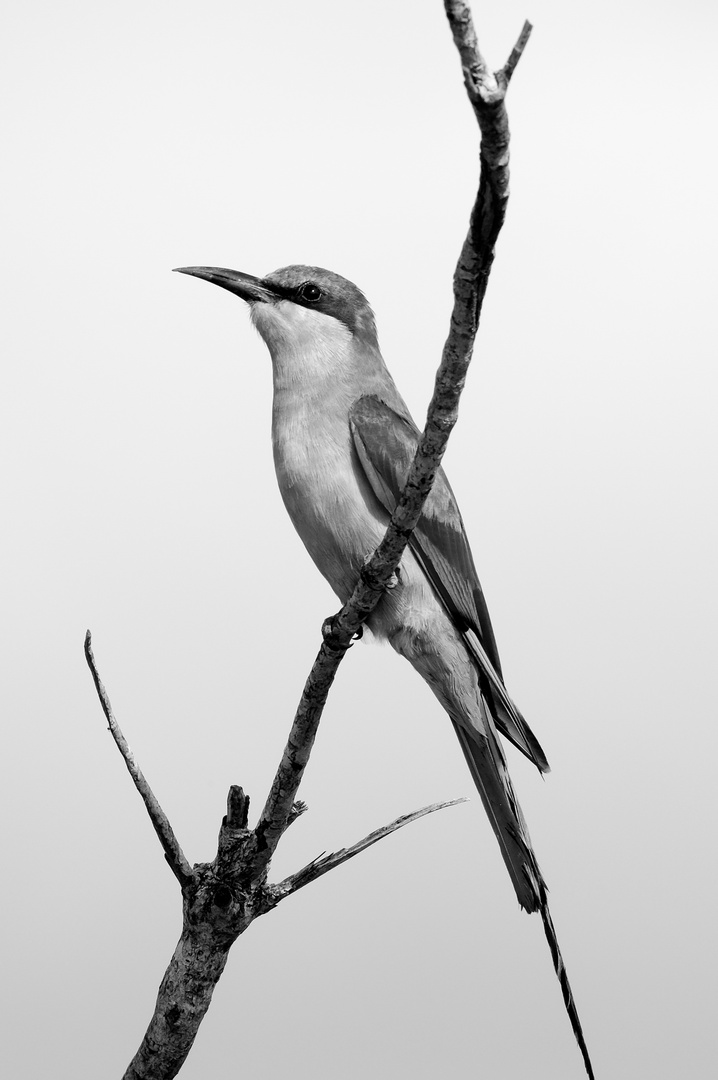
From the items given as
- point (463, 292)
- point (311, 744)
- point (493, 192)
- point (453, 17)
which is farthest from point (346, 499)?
point (453, 17)

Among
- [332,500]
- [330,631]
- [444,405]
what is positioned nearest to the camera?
[444,405]

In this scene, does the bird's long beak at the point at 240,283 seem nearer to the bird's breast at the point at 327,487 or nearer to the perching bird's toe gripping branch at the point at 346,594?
the perching bird's toe gripping branch at the point at 346,594

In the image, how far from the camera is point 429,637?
6.93ft

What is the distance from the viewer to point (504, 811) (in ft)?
7.07

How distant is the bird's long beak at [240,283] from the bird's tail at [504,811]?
3.36 ft

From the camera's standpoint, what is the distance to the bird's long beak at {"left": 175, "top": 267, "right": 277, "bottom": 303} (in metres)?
2.31

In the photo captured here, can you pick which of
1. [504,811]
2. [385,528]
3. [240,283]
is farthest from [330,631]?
[240,283]

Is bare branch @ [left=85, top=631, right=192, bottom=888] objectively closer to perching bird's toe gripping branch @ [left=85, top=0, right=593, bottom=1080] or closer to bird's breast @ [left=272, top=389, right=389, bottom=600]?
perching bird's toe gripping branch @ [left=85, top=0, right=593, bottom=1080]

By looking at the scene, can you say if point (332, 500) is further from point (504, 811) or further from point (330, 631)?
point (504, 811)

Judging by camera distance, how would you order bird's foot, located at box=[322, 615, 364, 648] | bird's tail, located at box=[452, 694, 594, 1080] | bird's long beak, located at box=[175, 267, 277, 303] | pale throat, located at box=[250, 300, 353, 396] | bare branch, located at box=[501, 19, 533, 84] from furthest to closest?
bird's long beak, located at box=[175, 267, 277, 303] < pale throat, located at box=[250, 300, 353, 396] < bird's tail, located at box=[452, 694, 594, 1080] < bird's foot, located at box=[322, 615, 364, 648] < bare branch, located at box=[501, 19, 533, 84]

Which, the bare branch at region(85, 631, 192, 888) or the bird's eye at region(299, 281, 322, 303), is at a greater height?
the bird's eye at region(299, 281, 322, 303)

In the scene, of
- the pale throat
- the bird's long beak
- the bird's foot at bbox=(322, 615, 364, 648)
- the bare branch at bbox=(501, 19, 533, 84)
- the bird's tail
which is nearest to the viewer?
the bare branch at bbox=(501, 19, 533, 84)

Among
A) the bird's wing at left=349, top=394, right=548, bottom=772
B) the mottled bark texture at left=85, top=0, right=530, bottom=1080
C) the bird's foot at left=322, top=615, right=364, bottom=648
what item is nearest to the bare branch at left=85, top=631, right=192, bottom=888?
the mottled bark texture at left=85, top=0, right=530, bottom=1080

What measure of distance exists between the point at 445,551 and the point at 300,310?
2.13ft
